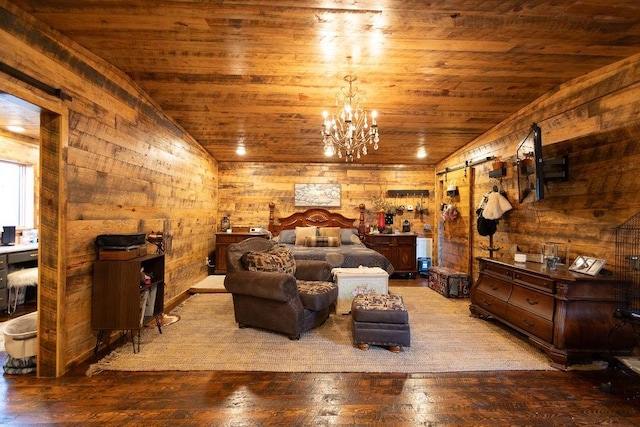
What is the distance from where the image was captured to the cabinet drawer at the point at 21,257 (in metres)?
3.93

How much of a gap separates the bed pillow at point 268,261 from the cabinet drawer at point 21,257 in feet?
10.7

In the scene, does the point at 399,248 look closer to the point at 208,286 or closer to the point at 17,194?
the point at 208,286

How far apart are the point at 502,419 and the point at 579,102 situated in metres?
3.23

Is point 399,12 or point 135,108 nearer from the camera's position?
point 399,12

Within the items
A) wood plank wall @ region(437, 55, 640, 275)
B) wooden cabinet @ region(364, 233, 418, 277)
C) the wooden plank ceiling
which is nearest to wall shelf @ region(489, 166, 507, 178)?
→ wood plank wall @ region(437, 55, 640, 275)

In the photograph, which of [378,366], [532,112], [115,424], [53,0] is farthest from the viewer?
[532,112]

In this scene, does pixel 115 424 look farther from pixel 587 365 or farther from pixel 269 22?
pixel 587 365

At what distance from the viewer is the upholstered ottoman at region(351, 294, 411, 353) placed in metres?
2.87

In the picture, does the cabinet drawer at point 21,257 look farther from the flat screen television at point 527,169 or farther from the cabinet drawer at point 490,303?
the flat screen television at point 527,169

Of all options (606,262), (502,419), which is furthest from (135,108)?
(606,262)

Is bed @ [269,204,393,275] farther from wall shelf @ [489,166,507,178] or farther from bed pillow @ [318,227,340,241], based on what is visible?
wall shelf @ [489,166,507,178]

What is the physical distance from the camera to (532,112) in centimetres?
380

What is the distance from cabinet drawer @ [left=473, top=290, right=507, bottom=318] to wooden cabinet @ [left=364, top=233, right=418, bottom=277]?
96.8 inches

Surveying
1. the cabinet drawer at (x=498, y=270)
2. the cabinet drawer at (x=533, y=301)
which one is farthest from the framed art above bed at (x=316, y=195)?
the cabinet drawer at (x=533, y=301)
